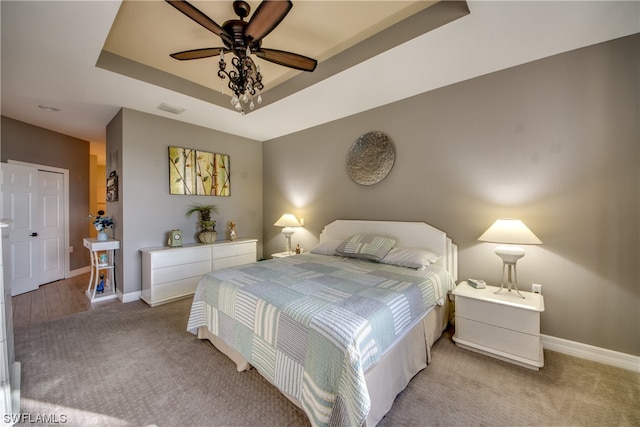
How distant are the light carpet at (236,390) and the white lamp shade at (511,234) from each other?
998 millimetres

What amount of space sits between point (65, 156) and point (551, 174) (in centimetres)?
719

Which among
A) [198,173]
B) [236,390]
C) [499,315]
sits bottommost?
[236,390]

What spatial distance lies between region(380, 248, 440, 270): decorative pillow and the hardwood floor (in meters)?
3.65

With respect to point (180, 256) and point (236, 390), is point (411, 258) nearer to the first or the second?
point (236, 390)

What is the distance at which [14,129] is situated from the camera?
3.83 metres

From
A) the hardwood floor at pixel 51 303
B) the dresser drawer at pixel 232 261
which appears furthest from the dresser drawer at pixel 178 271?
the hardwood floor at pixel 51 303

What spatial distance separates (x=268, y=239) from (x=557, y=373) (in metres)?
4.26

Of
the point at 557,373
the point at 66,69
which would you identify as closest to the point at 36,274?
the point at 66,69

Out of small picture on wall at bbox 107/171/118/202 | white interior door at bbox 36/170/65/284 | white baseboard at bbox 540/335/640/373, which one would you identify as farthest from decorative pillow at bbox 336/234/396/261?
white interior door at bbox 36/170/65/284

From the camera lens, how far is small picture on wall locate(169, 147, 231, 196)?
3852mm

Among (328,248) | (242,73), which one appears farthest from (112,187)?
(328,248)

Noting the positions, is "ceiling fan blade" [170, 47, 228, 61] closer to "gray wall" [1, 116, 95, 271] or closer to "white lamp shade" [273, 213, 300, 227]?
"white lamp shade" [273, 213, 300, 227]

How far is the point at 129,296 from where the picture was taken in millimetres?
3461

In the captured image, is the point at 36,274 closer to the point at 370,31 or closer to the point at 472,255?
the point at 370,31
